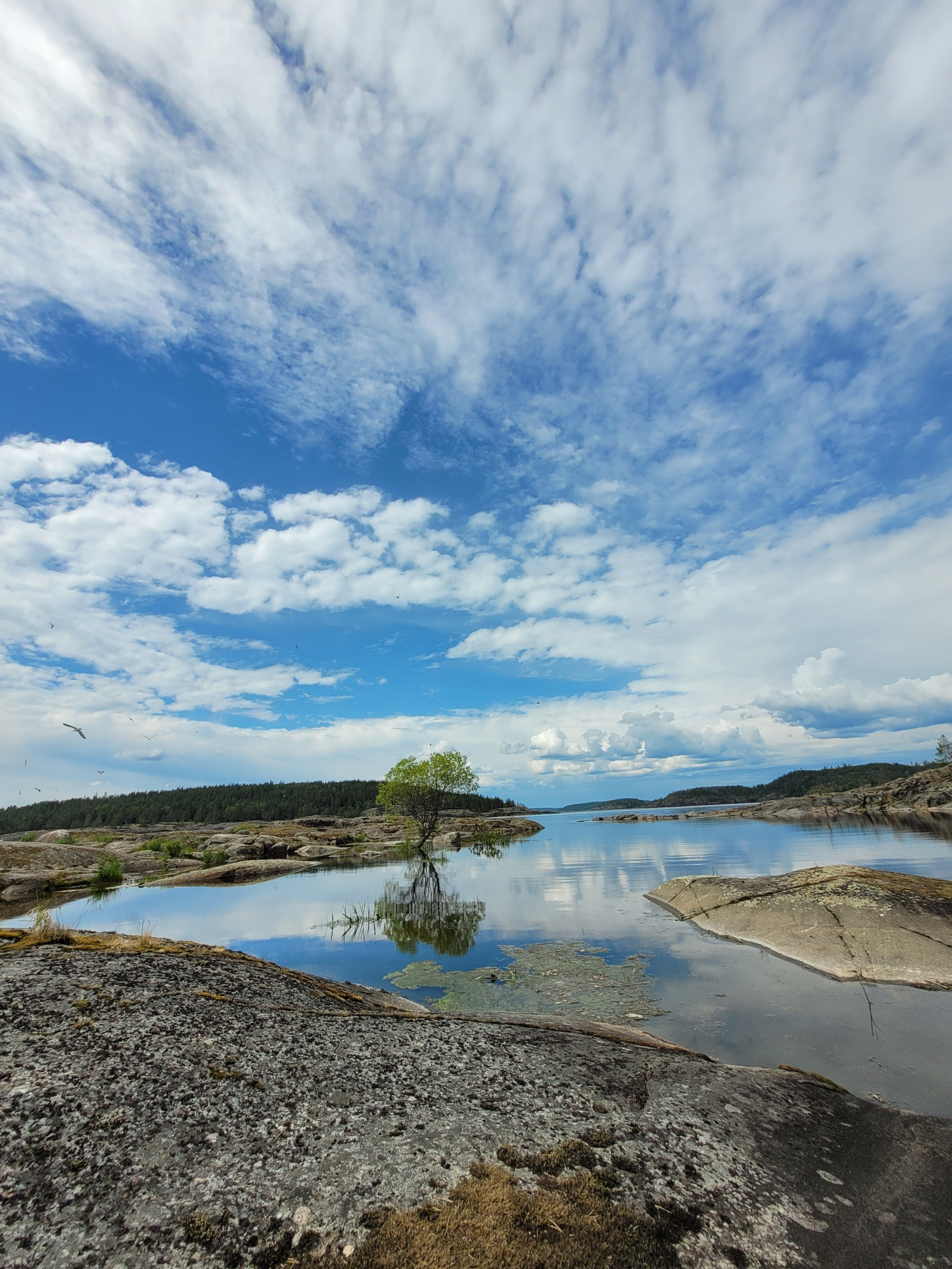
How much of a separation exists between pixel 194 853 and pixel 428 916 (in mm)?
42223

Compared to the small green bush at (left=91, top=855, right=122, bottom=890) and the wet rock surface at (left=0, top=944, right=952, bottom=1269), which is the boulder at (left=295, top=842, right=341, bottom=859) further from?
the wet rock surface at (left=0, top=944, right=952, bottom=1269)

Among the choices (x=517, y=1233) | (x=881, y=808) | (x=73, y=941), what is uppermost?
(x=73, y=941)

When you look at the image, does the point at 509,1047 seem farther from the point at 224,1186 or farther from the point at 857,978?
the point at 857,978

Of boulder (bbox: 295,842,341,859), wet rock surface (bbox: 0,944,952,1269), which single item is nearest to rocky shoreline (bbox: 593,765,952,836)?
wet rock surface (bbox: 0,944,952,1269)

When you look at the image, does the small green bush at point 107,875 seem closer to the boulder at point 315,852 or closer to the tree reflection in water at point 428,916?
the tree reflection in water at point 428,916

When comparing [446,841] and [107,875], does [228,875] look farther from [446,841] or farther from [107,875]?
[446,841]

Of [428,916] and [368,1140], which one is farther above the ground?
[368,1140]

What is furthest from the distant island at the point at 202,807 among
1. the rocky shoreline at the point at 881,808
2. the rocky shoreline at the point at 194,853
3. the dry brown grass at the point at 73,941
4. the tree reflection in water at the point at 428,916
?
the dry brown grass at the point at 73,941

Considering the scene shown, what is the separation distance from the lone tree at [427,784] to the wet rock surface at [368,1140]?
144ft

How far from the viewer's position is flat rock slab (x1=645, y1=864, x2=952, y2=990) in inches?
554

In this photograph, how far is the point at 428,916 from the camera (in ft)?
87.2

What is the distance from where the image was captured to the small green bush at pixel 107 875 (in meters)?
36.8

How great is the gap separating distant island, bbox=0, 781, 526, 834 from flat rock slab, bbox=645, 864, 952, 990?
406 ft

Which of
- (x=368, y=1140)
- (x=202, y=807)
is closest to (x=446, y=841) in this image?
(x=368, y=1140)
